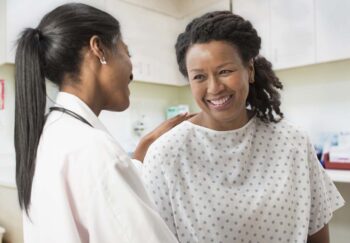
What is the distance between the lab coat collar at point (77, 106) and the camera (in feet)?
1.98

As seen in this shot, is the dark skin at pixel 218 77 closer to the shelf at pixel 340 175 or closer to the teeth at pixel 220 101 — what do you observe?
the teeth at pixel 220 101

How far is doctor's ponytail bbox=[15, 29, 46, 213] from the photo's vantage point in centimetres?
59

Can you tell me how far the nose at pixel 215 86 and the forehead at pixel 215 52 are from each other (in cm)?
6

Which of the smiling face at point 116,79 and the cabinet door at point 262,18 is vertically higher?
the cabinet door at point 262,18

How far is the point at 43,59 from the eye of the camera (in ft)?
2.15

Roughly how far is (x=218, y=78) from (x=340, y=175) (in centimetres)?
125

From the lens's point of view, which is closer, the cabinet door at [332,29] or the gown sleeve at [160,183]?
the gown sleeve at [160,183]

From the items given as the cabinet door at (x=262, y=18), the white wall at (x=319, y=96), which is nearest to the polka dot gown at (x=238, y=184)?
the white wall at (x=319, y=96)

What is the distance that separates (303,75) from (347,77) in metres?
0.32

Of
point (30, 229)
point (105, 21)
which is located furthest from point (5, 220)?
point (105, 21)

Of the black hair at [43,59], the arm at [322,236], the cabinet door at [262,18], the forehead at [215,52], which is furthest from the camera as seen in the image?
the cabinet door at [262,18]

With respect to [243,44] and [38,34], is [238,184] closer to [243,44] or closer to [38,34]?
[243,44]

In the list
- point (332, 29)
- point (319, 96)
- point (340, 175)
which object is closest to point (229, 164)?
point (340, 175)

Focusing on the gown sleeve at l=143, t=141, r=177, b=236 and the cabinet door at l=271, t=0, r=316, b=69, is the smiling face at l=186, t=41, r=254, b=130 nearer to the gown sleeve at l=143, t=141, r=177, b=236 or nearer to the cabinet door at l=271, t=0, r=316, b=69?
the gown sleeve at l=143, t=141, r=177, b=236
